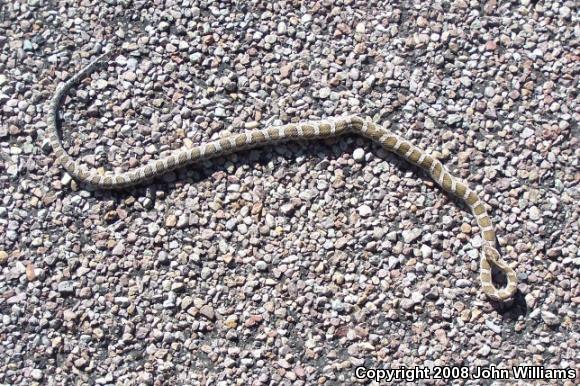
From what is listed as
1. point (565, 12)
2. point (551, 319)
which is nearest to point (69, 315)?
point (551, 319)

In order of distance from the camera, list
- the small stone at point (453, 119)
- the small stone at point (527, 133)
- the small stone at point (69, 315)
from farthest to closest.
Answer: the small stone at point (453, 119), the small stone at point (527, 133), the small stone at point (69, 315)

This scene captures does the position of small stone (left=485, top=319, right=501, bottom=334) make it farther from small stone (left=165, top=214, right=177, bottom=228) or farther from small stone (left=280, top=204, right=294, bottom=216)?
small stone (left=165, top=214, right=177, bottom=228)

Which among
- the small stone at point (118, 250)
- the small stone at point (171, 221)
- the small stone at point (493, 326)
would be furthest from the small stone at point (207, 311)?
the small stone at point (493, 326)

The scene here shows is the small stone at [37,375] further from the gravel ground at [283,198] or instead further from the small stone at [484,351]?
the small stone at [484,351]

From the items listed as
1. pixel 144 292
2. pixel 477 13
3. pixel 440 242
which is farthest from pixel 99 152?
pixel 477 13

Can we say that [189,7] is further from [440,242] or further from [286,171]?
[440,242]

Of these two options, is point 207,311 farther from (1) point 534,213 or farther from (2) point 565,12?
(2) point 565,12
